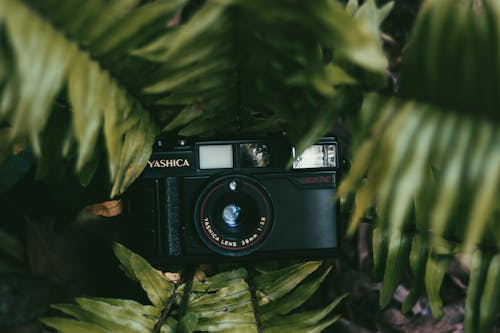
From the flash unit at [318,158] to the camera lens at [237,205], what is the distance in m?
0.07

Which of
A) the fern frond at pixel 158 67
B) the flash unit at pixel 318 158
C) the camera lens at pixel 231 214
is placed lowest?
the camera lens at pixel 231 214

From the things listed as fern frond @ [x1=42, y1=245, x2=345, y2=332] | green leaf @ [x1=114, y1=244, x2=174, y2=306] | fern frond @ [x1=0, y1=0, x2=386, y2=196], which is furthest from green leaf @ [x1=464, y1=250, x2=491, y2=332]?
green leaf @ [x1=114, y1=244, x2=174, y2=306]

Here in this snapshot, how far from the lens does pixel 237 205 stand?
0.90 metres

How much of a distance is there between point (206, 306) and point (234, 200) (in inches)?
6.4

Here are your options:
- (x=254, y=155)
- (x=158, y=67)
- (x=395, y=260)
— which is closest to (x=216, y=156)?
(x=254, y=155)

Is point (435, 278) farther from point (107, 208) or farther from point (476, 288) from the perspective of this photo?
point (107, 208)

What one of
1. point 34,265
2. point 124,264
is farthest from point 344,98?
point 34,265

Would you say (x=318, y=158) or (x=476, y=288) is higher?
(x=318, y=158)

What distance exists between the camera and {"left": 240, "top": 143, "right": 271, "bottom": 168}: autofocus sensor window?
83 centimetres

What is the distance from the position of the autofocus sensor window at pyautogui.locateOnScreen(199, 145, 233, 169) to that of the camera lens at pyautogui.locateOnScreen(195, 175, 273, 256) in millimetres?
20

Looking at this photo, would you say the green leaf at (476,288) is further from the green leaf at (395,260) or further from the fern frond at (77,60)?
the fern frond at (77,60)

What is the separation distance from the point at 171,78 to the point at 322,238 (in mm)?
367

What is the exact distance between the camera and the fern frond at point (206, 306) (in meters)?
0.76

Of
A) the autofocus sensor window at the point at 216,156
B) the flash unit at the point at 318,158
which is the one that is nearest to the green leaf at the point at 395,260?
the flash unit at the point at 318,158
